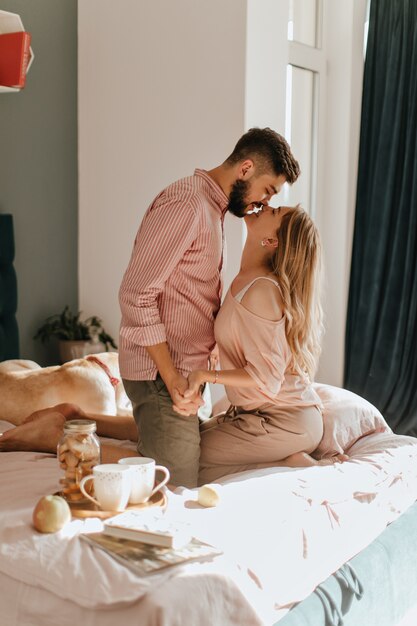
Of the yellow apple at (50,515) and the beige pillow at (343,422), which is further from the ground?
the yellow apple at (50,515)

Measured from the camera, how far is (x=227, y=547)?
1.63 metres

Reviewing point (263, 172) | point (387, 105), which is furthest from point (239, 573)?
point (387, 105)

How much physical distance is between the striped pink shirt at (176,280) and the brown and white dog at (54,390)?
2.35 feet

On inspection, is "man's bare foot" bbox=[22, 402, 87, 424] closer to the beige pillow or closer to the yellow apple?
the beige pillow

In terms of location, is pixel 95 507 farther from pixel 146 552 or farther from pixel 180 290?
pixel 180 290

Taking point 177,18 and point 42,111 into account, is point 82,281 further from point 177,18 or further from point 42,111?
point 177,18

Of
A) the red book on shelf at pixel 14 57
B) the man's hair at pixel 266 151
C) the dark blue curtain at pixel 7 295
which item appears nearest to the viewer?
the man's hair at pixel 266 151

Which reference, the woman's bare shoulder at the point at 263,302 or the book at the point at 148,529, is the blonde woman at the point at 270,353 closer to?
the woman's bare shoulder at the point at 263,302

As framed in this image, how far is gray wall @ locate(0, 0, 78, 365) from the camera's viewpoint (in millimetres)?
3672

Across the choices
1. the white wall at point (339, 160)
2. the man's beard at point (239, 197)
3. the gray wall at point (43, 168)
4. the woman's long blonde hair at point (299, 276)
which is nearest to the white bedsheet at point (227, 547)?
the woman's long blonde hair at point (299, 276)

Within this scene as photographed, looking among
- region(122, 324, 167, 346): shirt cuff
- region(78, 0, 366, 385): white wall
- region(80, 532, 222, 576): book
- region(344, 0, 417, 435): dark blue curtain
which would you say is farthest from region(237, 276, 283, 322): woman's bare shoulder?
region(344, 0, 417, 435): dark blue curtain

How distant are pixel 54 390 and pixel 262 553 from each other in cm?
144

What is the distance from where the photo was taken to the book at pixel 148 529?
5.10 ft

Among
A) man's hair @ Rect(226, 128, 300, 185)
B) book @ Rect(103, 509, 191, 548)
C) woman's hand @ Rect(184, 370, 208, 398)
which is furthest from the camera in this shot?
man's hair @ Rect(226, 128, 300, 185)
